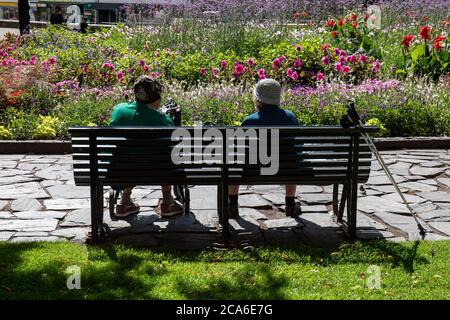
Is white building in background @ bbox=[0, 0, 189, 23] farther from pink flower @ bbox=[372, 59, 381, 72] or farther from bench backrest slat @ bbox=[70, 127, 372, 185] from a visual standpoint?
bench backrest slat @ bbox=[70, 127, 372, 185]

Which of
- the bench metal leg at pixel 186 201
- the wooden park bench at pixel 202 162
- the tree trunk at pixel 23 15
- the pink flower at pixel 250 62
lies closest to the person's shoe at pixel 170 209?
the bench metal leg at pixel 186 201

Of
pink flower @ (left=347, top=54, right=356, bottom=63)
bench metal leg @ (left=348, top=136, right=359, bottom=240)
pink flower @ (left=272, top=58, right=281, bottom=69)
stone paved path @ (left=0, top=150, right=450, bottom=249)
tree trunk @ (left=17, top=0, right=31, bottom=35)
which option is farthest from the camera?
tree trunk @ (left=17, top=0, right=31, bottom=35)

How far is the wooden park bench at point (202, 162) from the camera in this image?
5.36 metres

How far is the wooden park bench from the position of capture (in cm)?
536

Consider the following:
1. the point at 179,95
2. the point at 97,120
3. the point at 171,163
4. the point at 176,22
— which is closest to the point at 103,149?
the point at 171,163

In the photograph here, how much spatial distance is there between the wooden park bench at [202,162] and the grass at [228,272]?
0.46 metres

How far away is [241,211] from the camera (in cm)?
651

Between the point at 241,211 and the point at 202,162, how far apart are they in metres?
1.15

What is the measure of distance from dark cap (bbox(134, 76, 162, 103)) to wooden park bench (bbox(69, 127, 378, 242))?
673mm

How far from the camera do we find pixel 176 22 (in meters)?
16.0

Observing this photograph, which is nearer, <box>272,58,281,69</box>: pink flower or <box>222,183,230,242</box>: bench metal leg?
<box>222,183,230,242</box>: bench metal leg

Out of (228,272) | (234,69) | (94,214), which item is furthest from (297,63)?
(228,272)

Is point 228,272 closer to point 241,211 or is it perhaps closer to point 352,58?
point 241,211

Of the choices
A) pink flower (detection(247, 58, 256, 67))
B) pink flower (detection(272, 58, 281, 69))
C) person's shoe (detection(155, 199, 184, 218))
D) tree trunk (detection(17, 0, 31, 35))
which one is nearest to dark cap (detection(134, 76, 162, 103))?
person's shoe (detection(155, 199, 184, 218))
